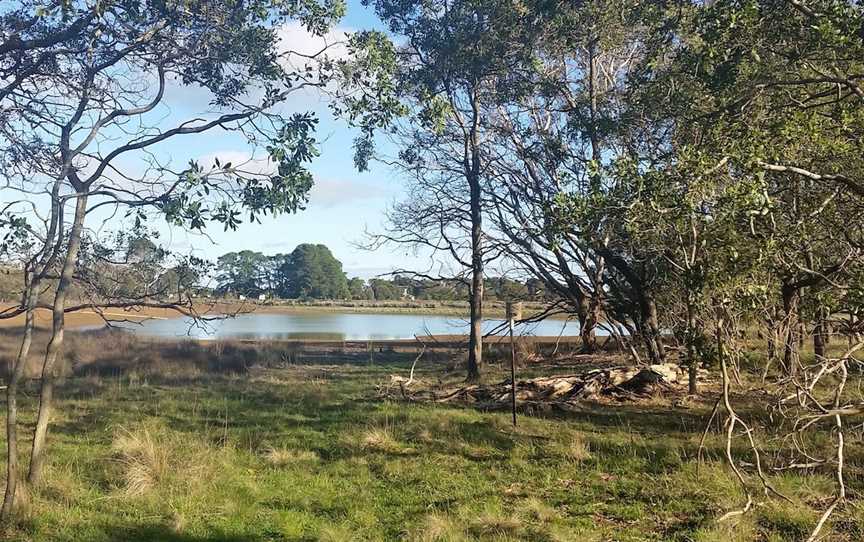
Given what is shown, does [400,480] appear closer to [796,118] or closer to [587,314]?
[796,118]

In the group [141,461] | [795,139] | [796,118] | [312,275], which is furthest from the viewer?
[312,275]

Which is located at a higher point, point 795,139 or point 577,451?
point 795,139

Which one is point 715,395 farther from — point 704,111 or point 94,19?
point 94,19

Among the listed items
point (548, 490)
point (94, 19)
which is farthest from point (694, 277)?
point (94, 19)

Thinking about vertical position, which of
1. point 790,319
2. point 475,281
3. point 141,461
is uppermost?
point 475,281

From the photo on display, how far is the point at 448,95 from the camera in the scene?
16125 mm

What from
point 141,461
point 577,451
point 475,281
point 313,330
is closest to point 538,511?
point 577,451

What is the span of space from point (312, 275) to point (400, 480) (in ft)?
271

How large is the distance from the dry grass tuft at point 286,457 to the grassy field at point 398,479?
0.06 ft

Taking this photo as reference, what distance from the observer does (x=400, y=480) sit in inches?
299

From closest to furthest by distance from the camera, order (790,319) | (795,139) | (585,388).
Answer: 1. (795,139)
2. (790,319)
3. (585,388)

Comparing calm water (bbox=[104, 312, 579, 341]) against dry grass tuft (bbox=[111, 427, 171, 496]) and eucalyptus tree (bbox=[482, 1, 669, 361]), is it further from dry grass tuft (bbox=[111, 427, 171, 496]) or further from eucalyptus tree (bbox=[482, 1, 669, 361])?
dry grass tuft (bbox=[111, 427, 171, 496])

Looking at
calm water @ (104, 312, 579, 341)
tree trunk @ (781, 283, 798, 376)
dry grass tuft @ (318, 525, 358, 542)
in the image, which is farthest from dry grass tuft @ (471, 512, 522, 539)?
calm water @ (104, 312, 579, 341)

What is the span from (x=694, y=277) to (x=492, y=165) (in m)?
12.9
